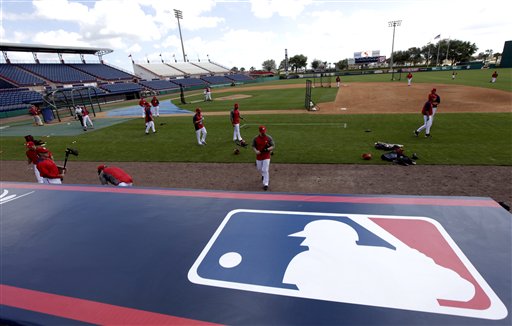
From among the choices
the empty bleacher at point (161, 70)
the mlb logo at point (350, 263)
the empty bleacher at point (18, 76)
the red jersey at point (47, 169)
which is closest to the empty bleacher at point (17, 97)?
the empty bleacher at point (18, 76)

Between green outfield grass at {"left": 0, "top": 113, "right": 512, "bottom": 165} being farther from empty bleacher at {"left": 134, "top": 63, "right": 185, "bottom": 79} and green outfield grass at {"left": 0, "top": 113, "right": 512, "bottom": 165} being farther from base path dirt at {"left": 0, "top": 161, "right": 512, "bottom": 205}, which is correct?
empty bleacher at {"left": 134, "top": 63, "right": 185, "bottom": 79}

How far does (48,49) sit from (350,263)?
199ft

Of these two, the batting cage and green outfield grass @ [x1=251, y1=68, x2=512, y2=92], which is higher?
the batting cage

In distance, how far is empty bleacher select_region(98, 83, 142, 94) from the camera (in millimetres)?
43575

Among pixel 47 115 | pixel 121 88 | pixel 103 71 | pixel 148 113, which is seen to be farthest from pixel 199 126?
pixel 103 71

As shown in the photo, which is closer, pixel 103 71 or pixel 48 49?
pixel 48 49

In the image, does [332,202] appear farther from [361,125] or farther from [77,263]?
[361,125]

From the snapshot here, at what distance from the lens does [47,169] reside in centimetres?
708

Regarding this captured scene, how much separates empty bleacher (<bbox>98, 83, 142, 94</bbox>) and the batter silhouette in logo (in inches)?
1910

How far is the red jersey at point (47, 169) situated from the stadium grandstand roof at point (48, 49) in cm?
4789

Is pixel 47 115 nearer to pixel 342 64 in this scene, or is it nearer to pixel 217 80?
pixel 217 80

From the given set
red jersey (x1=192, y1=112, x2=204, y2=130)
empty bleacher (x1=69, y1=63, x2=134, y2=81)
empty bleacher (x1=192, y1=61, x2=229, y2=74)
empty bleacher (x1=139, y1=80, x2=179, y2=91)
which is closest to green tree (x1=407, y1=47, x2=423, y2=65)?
empty bleacher (x1=192, y1=61, x2=229, y2=74)

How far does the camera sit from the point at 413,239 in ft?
8.79

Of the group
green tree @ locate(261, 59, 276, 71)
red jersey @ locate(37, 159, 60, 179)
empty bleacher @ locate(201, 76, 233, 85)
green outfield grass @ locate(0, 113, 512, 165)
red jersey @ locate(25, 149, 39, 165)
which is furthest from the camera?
green tree @ locate(261, 59, 276, 71)
